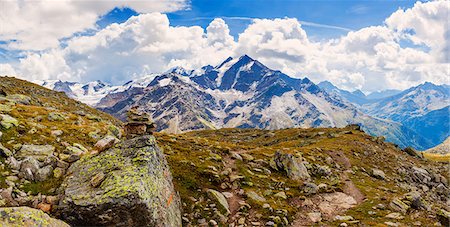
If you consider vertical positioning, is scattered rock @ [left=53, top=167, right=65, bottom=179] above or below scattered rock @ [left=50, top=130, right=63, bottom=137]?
below

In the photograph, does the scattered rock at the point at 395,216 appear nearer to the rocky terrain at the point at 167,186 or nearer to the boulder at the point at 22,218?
the rocky terrain at the point at 167,186

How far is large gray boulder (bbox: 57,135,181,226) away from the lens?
18203 millimetres

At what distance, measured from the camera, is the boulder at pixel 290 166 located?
42438mm

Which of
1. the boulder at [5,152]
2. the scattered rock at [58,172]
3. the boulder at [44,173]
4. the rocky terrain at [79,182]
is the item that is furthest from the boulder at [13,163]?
the scattered rock at [58,172]

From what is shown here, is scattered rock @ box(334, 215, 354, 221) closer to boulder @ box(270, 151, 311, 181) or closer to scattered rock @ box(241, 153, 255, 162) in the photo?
boulder @ box(270, 151, 311, 181)

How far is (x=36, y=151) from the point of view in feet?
76.8

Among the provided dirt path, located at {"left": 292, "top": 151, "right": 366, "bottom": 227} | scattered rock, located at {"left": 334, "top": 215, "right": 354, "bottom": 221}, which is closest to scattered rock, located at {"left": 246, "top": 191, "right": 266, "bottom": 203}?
dirt path, located at {"left": 292, "top": 151, "right": 366, "bottom": 227}

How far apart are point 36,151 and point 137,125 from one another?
810 centimetres

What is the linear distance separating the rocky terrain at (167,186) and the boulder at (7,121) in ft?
0.47

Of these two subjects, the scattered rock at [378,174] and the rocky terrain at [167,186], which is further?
the scattered rock at [378,174]

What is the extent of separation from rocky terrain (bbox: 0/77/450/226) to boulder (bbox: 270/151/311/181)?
0.15 meters

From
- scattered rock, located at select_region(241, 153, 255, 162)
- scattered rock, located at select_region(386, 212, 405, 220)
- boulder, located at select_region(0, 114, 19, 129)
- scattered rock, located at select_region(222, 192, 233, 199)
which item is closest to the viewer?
boulder, located at select_region(0, 114, 19, 129)

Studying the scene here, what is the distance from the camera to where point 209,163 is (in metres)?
38.6

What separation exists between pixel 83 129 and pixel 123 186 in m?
16.4
